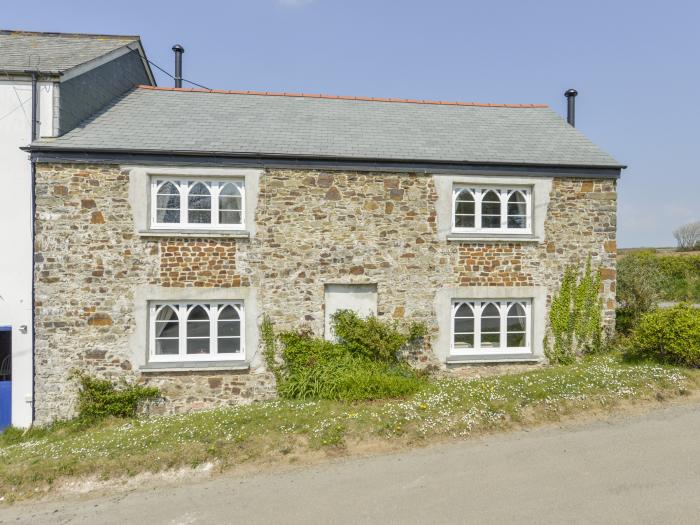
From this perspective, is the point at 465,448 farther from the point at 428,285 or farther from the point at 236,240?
the point at 236,240

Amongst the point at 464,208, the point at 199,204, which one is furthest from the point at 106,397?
the point at 464,208

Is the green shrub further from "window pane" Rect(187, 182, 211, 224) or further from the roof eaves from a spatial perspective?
"window pane" Rect(187, 182, 211, 224)

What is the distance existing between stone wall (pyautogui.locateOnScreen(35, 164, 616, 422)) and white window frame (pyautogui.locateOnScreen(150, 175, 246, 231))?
32cm

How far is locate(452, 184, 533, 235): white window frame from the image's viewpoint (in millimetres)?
9680

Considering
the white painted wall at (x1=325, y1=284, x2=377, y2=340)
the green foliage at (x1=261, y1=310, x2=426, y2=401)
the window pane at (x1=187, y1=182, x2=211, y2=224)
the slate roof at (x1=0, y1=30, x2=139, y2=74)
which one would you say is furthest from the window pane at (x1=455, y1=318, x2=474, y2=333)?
the slate roof at (x1=0, y1=30, x2=139, y2=74)

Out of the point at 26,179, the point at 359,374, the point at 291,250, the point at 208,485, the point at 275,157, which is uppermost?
the point at 275,157

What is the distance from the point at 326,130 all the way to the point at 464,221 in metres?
3.87

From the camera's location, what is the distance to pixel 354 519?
4.79 m

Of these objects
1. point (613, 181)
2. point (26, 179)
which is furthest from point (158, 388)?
point (613, 181)

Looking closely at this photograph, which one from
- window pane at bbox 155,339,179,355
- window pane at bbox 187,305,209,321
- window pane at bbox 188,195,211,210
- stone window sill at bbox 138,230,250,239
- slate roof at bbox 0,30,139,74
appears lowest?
window pane at bbox 155,339,179,355

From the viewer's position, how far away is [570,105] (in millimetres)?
12430

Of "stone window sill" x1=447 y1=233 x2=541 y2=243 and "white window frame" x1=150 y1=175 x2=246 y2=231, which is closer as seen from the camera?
"white window frame" x1=150 y1=175 x2=246 y2=231

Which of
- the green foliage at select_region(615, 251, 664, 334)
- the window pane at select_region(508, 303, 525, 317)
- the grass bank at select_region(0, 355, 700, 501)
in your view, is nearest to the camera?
the grass bank at select_region(0, 355, 700, 501)

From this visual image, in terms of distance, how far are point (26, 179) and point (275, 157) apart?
Result: 4.89 metres
